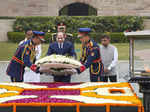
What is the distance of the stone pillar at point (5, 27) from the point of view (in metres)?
25.0

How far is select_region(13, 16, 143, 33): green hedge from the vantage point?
24.4 m

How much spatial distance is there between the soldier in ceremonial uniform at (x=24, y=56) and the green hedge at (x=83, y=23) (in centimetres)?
1734

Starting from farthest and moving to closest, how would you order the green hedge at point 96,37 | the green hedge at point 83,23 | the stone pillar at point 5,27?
the stone pillar at point 5,27, the green hedge at point 83,23, the green hedge at point 96,37

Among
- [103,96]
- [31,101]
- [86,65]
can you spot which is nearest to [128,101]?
[103,96]

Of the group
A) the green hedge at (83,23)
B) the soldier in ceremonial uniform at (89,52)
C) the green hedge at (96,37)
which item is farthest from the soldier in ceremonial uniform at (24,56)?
the green hedge at (83,23)

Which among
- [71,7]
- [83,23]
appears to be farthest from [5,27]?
[71,7]

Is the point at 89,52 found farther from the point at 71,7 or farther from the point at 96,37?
the point at 71,7

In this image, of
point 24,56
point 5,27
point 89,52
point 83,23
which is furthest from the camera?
point 5,27

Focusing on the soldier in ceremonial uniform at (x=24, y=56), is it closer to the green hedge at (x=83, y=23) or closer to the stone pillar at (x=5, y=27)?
the green hedge at (x=83, y=23)

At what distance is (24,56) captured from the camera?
6602 millimetres

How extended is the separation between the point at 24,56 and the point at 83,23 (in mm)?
17880

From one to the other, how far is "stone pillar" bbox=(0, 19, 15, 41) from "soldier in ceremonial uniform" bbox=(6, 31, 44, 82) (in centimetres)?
Answer: 1840

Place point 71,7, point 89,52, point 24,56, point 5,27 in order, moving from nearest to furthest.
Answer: point 24,56, point 89,52, point 5,27, point 71,7

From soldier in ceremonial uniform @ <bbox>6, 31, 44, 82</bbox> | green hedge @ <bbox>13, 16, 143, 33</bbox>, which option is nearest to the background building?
green hedge @ <bbox>13, 16, 143, 33</bbox>
